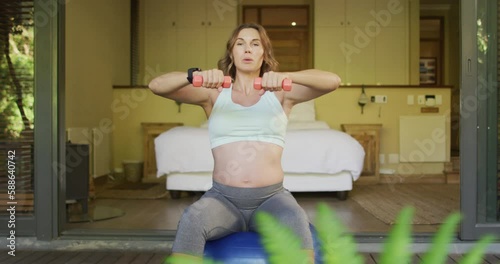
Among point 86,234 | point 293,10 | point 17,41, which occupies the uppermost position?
point 293,10

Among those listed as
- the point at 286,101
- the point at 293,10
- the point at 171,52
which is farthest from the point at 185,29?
the point at 286,101

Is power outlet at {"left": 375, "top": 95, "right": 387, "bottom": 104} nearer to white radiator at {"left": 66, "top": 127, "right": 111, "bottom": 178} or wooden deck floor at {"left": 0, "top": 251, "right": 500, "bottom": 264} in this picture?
white radiator at {"left": 66, "top": 127, "right": 111, "bottom": 178}

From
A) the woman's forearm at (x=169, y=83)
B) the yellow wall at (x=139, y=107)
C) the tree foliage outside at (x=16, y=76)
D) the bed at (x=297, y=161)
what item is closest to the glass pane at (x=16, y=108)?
the tree foliage outside at (x=16, y=76)

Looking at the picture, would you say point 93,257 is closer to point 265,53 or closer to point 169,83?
point 169,83

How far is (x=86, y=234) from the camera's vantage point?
2898 mm

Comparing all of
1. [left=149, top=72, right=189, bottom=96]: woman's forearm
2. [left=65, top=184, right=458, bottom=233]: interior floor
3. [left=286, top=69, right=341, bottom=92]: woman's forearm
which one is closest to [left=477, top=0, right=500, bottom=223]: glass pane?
[left=65, top=184, right=458, bottom=233]: interior floor

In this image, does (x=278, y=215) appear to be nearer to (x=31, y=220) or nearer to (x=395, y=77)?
(x=31, y=220)

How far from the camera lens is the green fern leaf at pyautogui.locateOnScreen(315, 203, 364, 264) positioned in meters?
0.41

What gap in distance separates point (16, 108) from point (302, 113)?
338cm

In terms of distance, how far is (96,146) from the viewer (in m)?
5.32

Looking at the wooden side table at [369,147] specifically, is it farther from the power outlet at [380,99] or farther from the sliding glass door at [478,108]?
the sliding glass door at [478,108]

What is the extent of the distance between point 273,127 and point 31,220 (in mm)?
1750

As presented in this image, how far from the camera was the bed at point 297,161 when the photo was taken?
432 centimetres

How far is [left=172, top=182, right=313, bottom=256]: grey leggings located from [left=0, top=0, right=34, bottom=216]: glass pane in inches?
62.6
